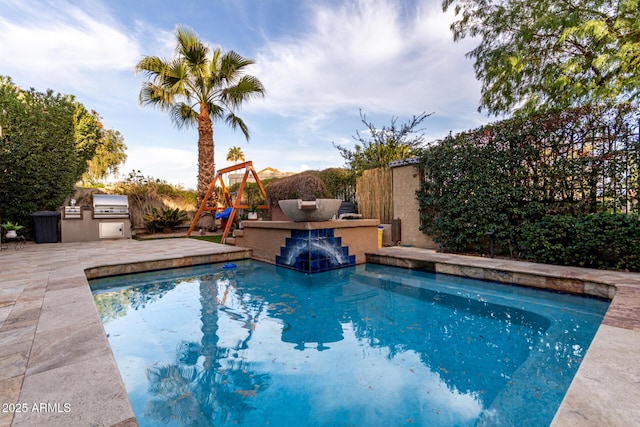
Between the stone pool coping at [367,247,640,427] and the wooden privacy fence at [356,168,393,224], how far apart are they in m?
3.41

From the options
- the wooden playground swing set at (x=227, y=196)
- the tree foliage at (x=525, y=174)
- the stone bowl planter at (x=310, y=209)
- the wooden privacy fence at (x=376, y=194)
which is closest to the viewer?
A: the tree foliage at (x=525, y=174)

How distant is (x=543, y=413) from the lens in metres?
1.41

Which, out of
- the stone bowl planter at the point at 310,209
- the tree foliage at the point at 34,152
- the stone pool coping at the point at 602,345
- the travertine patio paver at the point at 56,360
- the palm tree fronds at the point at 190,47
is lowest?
the stone pool coping at the point at 602,345

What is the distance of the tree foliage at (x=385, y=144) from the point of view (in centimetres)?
1016

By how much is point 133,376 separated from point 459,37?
10.0m

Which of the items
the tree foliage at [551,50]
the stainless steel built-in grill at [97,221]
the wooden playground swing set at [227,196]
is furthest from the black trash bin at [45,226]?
the tree foliage at [551,50]

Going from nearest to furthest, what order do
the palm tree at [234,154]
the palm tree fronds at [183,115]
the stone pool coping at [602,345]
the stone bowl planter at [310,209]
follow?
the stone pool coping at [602,345], the stone bowl planter at [310,209], the palm tree fronds at [183,115], the palm tree at [234,154]

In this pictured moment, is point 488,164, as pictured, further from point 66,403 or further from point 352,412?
point 66,403

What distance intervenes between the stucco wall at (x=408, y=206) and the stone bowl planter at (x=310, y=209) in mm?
2523

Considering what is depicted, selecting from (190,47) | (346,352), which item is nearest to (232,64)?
(190,47)

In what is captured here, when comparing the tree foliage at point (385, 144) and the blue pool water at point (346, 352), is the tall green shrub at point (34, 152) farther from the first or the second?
the tree foliage at point (385, 144)

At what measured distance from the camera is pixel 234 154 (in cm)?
3284

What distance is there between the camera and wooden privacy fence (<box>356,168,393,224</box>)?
290 inches

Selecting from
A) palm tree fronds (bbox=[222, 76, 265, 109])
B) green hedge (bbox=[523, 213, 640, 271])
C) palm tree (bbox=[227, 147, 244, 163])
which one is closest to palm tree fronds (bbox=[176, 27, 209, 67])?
palm tree fronds (bbox=[222, 76, 265, 109])
